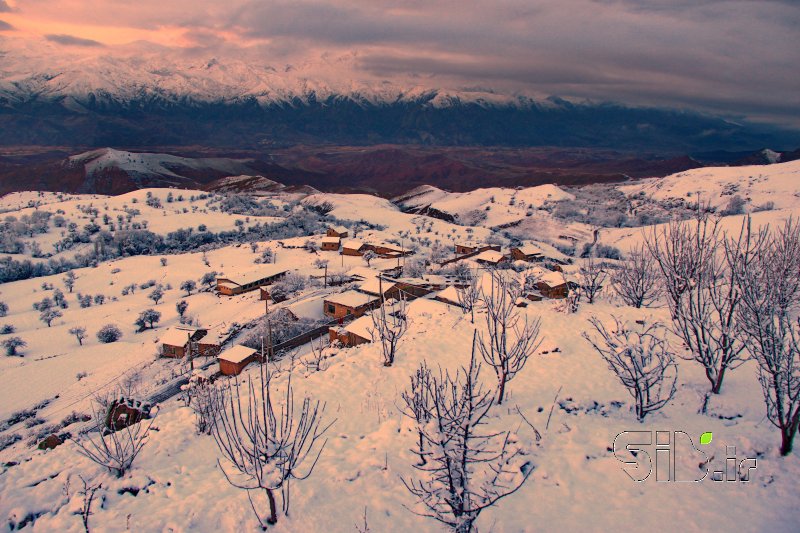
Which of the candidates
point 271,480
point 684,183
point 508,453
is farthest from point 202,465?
point 684,183

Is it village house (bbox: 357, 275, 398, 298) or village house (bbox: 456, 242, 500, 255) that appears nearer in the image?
village house (bbox: 357, 275, 398, 298)

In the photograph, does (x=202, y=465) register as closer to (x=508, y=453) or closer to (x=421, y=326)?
(x=508, y=453)

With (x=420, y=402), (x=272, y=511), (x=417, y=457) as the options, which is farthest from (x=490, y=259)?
(x=272, y=511)

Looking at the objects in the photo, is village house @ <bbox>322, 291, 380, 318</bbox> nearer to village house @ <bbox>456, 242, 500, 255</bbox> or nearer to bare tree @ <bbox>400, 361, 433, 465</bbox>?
bare tree @ <bbox>400, 361, 433, 465</bbox>

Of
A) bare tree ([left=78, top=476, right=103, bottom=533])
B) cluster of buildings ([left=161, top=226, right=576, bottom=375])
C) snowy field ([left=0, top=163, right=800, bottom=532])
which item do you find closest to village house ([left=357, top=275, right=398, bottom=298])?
cluster of buildings ([left=161, top=226, right=576, bottom=375])

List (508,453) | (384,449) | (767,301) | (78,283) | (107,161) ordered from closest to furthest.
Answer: (767,301)
(508,453)
(384,449)
(78,283)
(107,161)

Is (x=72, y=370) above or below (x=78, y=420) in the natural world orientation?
below
